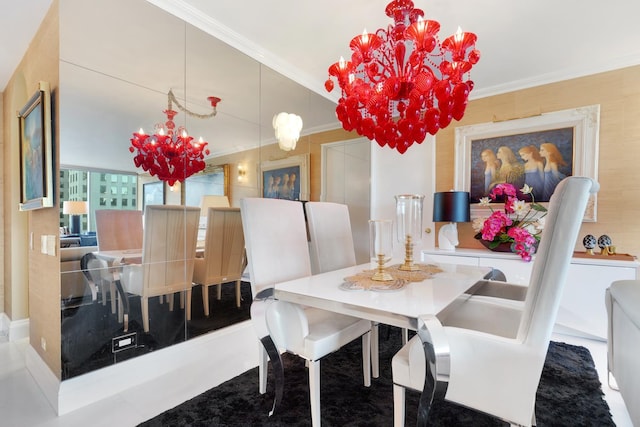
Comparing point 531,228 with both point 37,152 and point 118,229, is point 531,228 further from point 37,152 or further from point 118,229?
point 37,152

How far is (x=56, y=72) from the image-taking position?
1678 millimetres

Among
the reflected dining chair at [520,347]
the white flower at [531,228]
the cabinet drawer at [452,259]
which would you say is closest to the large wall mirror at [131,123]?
the reflected dining chair at [520,347]

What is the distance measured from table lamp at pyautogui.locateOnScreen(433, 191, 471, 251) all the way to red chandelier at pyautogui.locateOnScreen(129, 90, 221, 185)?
2.37 meters

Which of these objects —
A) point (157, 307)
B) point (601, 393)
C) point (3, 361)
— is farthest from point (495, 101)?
point (3, 361)

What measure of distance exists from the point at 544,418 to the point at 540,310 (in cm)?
105

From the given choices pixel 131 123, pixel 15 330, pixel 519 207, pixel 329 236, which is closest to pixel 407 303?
pixel 329 236

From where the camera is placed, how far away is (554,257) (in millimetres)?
993

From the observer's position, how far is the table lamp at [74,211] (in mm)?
1694

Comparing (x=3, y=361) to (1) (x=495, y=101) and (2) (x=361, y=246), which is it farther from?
(1) (x=495, y=101)

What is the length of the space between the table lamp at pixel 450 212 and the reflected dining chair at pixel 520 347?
7.49 feet

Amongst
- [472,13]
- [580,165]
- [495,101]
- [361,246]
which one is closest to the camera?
[472,13]

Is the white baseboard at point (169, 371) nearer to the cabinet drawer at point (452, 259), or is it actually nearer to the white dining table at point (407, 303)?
the white dining table at point (407, 303)

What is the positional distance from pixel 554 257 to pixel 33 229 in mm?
2980

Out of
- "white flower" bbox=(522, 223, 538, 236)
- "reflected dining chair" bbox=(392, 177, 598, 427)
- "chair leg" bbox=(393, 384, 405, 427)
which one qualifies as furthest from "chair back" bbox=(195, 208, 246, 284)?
"white flower" bbox=(522, 223, 538, 236)
